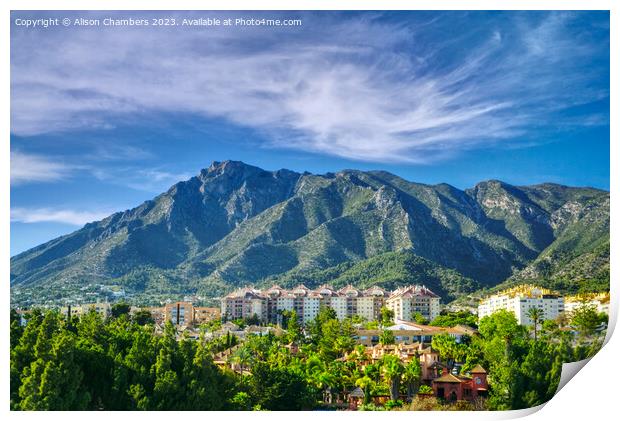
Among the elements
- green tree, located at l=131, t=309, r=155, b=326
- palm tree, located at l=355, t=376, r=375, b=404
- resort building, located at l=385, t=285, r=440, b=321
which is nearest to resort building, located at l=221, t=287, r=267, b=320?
resort building, located at l=385, t=285, r=440, b=321

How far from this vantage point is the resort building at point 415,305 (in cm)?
3199

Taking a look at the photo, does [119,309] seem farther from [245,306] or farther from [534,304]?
[534,304]

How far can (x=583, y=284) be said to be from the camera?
82.5 feet

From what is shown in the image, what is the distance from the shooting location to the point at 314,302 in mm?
35031

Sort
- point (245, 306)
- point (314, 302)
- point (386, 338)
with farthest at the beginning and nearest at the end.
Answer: point (314, 302), point (245, 306), point (386, 338)

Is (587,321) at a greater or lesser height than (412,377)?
greater

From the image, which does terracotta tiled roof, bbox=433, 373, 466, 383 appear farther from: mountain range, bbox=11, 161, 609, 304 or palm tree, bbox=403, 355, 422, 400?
mountain range, bbox=11, 161, 609, 304

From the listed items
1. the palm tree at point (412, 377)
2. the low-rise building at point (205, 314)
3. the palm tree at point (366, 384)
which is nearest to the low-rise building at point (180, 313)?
the low-rise building at point (205, 314)

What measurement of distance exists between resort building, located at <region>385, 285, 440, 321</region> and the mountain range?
20.7 ft

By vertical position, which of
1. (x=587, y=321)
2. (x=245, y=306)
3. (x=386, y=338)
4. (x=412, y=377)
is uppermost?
(x=245, y=306)

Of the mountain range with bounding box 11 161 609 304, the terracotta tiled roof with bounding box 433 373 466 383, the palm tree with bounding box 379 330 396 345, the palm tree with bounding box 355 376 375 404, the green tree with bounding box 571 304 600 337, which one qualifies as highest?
the mountain range with bounding box 11 161 609 304

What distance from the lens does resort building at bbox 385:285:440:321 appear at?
3199cm

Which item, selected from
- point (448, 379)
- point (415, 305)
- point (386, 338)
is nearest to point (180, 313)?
point (415, 305)

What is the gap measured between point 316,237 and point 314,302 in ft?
44.7
